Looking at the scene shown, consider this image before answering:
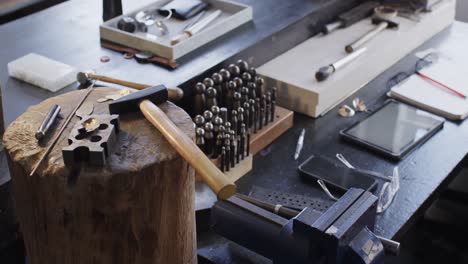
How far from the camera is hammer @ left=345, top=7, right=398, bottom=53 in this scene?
71.9 inches

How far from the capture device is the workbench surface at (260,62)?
141 centimetres

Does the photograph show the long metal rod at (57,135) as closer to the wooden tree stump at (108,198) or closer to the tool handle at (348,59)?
the wooden tree stump at (108,198)

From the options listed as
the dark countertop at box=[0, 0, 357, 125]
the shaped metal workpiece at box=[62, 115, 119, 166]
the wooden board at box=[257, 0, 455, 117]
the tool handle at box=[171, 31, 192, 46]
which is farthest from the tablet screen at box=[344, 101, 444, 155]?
the shaped metal workpiece at box=[62, 115, 119, 166]

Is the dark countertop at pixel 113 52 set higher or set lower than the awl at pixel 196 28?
lower

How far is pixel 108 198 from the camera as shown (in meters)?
0.89

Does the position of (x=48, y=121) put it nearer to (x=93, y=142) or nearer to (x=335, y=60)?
(x=93, y=142)

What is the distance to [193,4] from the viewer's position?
1.82 meters

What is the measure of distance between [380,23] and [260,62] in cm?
43

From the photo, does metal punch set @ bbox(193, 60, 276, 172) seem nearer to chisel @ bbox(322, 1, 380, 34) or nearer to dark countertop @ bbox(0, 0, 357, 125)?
dark countertop @ bbox(0, 0, 357, 125)

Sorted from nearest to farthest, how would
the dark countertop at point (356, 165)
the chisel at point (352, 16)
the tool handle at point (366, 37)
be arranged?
the dark countertop at point (356, 165), the tool handle at point (366, 37), the chisel at point (352, 16)

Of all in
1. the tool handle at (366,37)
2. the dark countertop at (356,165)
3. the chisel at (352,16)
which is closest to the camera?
the dark countertop at (356,165)

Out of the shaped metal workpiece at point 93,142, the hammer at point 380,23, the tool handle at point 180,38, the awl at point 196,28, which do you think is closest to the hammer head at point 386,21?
the hammer at point 380,23

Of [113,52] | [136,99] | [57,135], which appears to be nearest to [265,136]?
[113,52]

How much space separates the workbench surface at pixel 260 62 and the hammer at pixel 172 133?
0.37m
